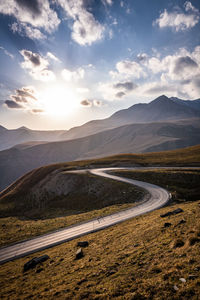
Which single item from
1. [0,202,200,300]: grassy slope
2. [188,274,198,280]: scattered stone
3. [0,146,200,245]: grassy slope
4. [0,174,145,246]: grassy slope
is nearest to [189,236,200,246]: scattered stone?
[0,202,200,300]: grassy slope

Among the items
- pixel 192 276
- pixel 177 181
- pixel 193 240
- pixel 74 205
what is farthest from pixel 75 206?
pixel 192 276

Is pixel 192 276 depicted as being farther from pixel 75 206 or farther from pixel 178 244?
pixel 75 206

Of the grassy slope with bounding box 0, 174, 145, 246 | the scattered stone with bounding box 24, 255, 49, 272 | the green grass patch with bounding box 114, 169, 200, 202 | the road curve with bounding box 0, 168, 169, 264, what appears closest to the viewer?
the scattered stone with bounding box 24, 255, 49, 272

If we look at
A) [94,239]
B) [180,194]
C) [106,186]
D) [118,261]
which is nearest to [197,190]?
[180,194]

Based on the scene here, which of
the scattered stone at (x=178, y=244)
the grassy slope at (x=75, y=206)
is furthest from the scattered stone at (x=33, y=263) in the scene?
the scattered stone at (x=178, y=244)

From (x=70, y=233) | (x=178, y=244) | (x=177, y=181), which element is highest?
(x=178, y=244)

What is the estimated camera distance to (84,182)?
5284 cm

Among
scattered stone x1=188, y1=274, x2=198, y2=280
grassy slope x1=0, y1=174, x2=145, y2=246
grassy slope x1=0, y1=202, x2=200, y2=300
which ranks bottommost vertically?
grassy slope x1=0, y1=174, x2=145, y2=246

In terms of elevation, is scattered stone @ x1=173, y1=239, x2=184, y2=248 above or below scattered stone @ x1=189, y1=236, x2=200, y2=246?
below

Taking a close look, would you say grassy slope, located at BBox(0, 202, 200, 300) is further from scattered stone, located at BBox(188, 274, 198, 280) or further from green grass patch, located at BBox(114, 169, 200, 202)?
green grass patch, located at BBox(114, 169, 200, 202)

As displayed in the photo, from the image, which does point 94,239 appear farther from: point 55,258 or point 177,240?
point 177,240

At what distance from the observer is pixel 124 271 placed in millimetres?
10172

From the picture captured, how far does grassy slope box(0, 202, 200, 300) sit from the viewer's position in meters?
8.05

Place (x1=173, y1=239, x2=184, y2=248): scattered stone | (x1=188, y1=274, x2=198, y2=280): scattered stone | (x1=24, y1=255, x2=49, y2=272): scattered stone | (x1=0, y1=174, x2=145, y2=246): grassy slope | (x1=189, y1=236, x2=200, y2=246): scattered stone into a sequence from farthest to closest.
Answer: (x1=0, y1=174, x2=145, y2=246): grassy slope → (x1=24, y1=255, x2=49, y2=272): scattered stone → (x1=173, y1=239, x2=184, y2=248): scattered stone → (x1=189, y1=236, x2=200, y2=246): scattered stone → (x1=188, y1=274, x2=198, y2=280): scattered stone
